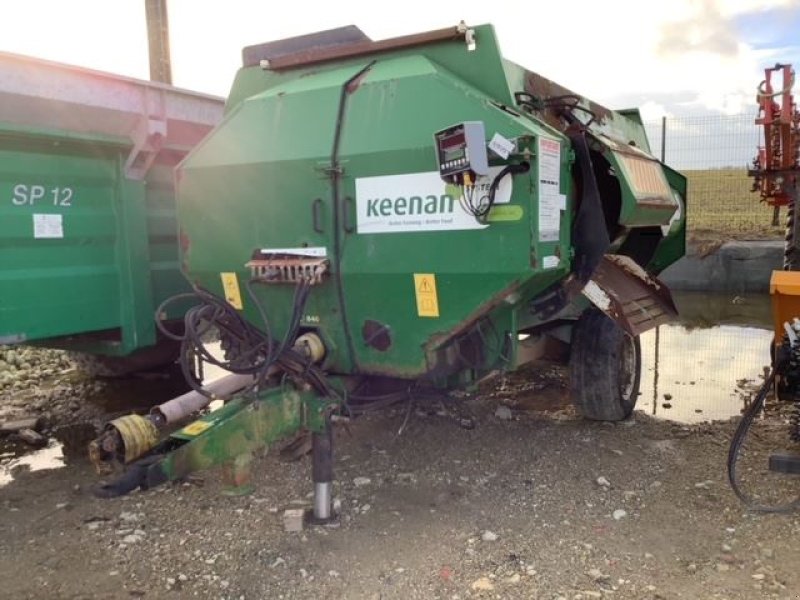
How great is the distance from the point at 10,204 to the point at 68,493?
60.5 inches

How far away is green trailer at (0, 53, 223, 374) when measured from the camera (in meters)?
3.87

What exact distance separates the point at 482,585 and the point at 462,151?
1667 millimetres

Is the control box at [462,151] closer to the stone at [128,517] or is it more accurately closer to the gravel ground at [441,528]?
the gravel ground at [441,528]

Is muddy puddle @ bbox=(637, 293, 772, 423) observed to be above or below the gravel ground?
above

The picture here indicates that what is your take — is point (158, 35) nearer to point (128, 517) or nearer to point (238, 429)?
point (128, 517)

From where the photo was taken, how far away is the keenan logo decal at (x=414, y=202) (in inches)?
122

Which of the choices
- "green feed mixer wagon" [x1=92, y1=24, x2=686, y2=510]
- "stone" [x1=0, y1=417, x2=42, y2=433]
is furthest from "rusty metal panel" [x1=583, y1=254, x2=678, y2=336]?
"stone" [x1=0, y1=417, x2=42, y2=433]

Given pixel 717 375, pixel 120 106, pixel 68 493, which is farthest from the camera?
pixel 717 375

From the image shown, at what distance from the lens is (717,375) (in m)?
6.03

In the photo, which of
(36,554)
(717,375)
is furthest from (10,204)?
(717,375)

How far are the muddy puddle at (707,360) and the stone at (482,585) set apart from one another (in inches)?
98.8

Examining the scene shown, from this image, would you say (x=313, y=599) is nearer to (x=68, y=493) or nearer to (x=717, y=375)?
(x=68, y=493)

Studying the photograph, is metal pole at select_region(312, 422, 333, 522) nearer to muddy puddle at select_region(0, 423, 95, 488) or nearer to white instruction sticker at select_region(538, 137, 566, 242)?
white instruction sticker at select_region(538, 137, 566, 242)

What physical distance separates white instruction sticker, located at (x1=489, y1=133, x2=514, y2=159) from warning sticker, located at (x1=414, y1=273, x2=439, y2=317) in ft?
1.96
